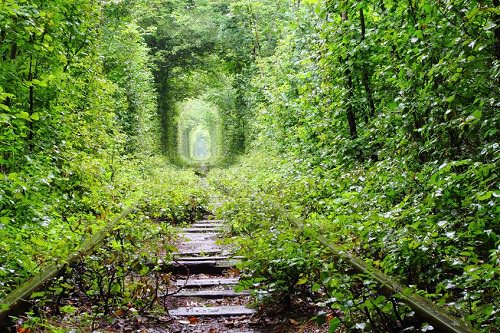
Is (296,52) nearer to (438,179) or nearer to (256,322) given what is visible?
(438,179)

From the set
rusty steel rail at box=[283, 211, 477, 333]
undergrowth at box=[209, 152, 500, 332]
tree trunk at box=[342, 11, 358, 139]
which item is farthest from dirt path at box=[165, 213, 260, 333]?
tree trunk at box=[342, 11, 358, 139]

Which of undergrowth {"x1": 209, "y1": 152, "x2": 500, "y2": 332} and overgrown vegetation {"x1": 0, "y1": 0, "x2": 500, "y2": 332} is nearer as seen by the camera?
undergrowth {"x1": 209, "y1": 152, "x2": 500, "y2": 332}

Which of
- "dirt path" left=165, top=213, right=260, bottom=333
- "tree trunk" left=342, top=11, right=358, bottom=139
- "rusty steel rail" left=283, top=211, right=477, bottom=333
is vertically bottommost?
"dirt path" left=165, top=213, right=260, bottom=333

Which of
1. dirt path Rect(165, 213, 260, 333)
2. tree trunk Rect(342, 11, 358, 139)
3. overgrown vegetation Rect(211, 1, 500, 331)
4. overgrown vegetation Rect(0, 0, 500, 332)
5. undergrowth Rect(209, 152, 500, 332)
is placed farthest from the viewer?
tree trunk Rect(342, 11, 358, 139)

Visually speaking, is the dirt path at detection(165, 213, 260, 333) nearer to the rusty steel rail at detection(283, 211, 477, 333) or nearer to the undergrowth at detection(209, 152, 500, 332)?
the undergrowth at detection(209, 152, 500, 332)

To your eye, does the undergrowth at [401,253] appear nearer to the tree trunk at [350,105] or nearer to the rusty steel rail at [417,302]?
the rusty steel rail at [417,302]

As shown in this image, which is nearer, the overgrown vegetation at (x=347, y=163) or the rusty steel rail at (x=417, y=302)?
the rusty steel rail at (x=417, y=302)

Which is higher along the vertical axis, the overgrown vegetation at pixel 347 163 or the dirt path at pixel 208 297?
the overgrown vegetation at pixel 347 163

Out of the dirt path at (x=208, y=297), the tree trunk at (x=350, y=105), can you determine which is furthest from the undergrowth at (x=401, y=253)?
the tree trunk at (x=350, y=105)

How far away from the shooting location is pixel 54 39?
7418 millimetres

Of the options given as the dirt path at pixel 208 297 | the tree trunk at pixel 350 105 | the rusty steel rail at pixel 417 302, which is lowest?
the dirt path at pixel 208 297

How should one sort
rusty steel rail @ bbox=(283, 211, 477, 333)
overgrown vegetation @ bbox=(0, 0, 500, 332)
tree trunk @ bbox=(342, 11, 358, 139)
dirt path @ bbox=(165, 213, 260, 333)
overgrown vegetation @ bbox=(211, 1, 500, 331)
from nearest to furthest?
rusty steel rail @ bbox=(283, 211, 477, 333)
overgrown vegetation @ bbox=(211, 1, 500, 331)
overgrown vegetation @ bbox=(0, 0, 500, 332)
dirt path @ bbox=(165, 213, 260, 333)
tree trunk @ bbox=(342, 11, 358, 139)

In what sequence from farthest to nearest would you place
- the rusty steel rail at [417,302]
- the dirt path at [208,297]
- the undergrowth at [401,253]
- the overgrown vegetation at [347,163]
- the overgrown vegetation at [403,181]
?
the dirt path at [208,297]
the overgrown vegetation at [347,163]
the overgrown vegetation at [403,181]
the undergrowth at [401,253]
the rusty steel rail at [417,302]

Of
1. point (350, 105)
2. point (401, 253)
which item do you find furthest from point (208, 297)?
point (350, 105)
